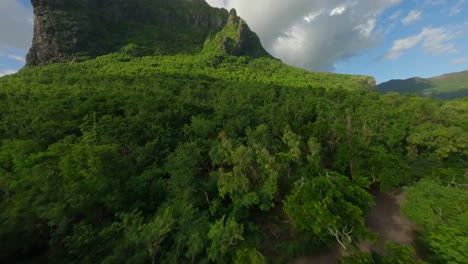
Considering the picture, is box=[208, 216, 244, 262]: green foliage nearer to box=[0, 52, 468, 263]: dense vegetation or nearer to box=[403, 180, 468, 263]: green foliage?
box=[0, 52, 468, 263]: dense vegetation

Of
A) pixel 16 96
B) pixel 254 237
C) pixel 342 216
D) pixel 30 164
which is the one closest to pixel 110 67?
pixel 16 96

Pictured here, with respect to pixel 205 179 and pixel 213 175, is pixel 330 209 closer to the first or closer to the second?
pixel 213 175

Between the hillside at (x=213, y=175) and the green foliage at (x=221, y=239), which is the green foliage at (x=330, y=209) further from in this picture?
the green foliage at (x=221, y=239)

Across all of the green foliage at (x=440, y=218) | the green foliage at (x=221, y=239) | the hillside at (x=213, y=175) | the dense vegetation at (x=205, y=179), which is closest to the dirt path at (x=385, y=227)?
the hillside at (x=213, y=175)

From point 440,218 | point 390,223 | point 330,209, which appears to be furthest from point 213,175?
point 390,223

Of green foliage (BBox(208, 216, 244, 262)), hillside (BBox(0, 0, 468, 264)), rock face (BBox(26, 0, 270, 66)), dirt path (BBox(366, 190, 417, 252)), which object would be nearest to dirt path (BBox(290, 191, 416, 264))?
dirt path (BBox(366, 190, 417, 252))
